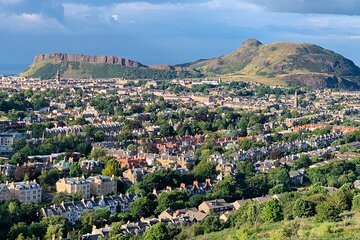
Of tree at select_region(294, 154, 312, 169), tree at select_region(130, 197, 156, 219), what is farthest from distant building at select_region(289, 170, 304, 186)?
tree at select_region(130, 197, 156, 219)

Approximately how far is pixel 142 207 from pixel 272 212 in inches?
254

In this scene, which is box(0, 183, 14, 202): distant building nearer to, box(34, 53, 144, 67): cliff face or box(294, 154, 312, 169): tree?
box(294, 154, 312, 169): tree

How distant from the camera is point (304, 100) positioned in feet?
304

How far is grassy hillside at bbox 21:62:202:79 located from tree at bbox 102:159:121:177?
93.6 m

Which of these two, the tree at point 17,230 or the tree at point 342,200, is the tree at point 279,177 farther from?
the tree at point 17,230

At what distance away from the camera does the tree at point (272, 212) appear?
24.8 metres

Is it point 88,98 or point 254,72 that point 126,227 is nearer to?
point 88,98

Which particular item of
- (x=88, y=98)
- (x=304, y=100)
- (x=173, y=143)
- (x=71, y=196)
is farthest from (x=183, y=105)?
(x=71, y=196)

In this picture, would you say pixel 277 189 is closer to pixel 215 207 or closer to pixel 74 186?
pixel 215 207

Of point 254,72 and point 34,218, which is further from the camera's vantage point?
point 254,72

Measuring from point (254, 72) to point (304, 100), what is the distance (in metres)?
40.4

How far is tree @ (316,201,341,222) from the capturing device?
2261 centimetres

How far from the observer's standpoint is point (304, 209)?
24.7 metres

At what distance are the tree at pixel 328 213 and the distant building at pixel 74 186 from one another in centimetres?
1308
